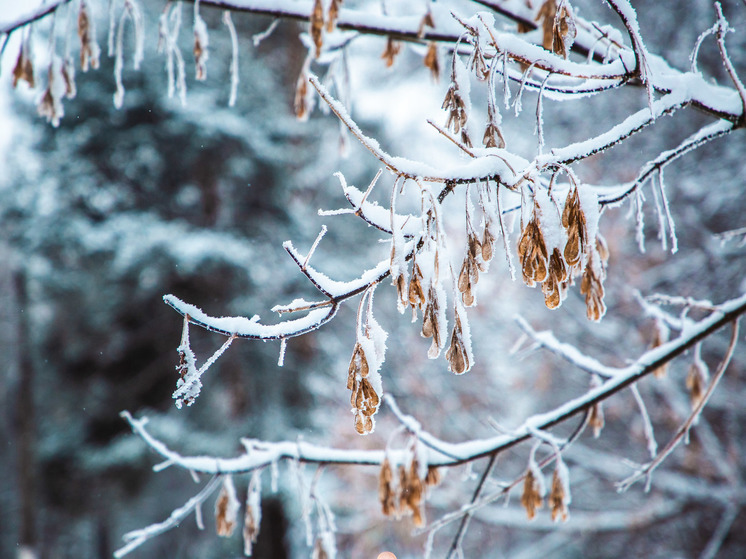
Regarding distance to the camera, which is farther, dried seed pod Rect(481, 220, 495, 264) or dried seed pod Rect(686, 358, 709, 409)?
dried seed pod Rect(686, 358, 709, 409)

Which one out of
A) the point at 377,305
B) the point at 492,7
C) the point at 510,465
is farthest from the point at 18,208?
the point at 492,7

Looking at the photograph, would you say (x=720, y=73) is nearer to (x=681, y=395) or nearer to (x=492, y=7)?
(x=681, y=395)

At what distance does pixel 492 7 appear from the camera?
153 centimetres

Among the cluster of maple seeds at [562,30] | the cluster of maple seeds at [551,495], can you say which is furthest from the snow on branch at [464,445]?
the cluster of maple seeds at [562,30]

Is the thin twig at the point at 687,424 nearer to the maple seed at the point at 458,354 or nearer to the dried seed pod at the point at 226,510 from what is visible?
the maple seed at the point at 458,354

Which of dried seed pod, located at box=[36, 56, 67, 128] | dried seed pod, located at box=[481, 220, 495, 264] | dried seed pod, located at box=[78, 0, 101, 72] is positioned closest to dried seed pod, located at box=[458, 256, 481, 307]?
dried seed pod, located at box=[481, 220, 495, 264]

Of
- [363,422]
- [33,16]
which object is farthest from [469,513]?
[33,16]

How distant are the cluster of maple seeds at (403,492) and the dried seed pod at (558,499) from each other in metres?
0.36

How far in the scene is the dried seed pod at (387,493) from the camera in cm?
129

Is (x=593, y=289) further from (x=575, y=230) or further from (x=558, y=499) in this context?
(x=558, y=499)

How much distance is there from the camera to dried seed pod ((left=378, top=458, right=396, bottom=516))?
129 cm

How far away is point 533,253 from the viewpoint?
31.3 inches

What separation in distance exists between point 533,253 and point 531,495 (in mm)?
861

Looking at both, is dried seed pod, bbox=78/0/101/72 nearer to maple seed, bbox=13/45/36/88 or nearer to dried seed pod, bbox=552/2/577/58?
maple seed, bbox=13/45/36/88
